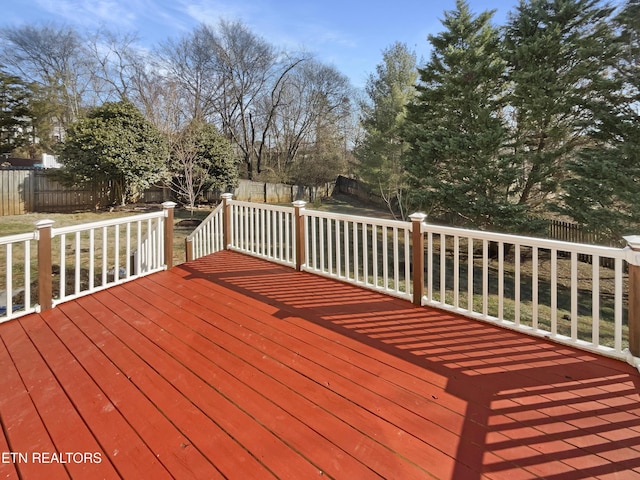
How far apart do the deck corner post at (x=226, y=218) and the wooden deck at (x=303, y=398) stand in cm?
224

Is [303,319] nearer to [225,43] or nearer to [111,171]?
[111,171]

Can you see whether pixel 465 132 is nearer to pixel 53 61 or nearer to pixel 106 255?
pixel 106 255

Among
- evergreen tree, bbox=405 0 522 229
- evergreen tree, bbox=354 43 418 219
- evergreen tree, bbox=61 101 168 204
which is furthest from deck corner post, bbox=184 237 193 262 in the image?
evergreen tree, bbox=354 43 418 219

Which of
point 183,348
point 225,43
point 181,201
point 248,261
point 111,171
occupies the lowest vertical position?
point 183,348

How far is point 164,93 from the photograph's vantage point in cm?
1556

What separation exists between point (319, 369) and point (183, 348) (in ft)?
3.34

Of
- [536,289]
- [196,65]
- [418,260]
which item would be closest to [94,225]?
[418,260]

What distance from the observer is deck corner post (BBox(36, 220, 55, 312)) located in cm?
305

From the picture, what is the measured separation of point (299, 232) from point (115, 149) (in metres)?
9.46

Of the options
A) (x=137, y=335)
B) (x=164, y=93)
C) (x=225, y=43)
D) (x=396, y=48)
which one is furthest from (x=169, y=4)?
(x=137, y=335)

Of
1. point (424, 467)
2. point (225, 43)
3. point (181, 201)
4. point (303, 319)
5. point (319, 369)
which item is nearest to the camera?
Answer: point (424, 467)

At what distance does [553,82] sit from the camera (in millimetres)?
8445

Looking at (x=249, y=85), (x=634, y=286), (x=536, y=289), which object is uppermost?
(x=249, y=85)

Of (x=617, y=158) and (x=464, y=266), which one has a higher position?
(x=617, y=158)
